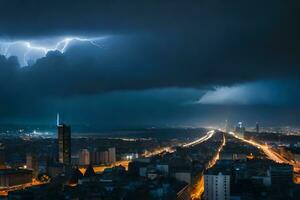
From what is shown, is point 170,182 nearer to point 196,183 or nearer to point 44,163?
point 196,183

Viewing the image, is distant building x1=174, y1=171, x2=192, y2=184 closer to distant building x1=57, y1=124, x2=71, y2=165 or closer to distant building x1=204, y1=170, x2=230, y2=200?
distant building x1=204, y1=170, x2=230, y2=200

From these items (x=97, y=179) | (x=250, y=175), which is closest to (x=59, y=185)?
(x=97, y=179)

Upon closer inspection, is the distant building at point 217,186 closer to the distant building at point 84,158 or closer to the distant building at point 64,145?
the distant building at point 64,145

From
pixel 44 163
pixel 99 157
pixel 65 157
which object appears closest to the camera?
pixel 44 163

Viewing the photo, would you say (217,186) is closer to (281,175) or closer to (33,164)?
(281,175)

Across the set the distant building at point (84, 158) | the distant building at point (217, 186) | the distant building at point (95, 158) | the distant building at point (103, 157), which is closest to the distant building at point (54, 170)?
the distant building at point (84, 158)
